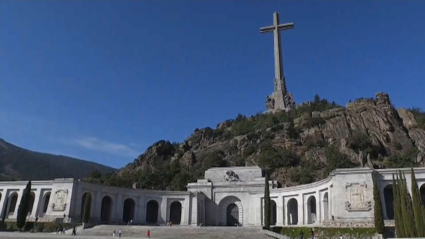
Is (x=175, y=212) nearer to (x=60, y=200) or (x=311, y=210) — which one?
(x=60, y=200)

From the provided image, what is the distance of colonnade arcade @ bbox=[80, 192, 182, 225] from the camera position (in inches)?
1777

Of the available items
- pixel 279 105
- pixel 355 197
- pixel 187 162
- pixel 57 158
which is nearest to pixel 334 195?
pixel 355 197

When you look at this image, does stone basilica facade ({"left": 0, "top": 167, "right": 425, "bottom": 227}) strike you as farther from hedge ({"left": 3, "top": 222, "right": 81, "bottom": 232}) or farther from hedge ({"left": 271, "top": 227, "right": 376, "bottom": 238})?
hedge ({"left": 3, "top": 222, "right": 81, "bottom": 232})

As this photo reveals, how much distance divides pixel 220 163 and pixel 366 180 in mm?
40000

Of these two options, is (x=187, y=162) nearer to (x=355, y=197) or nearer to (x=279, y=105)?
(x=279, y=105)

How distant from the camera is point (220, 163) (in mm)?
71375

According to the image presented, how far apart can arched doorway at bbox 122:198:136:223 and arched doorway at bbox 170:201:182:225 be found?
17.2ft

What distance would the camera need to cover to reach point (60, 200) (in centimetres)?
4012

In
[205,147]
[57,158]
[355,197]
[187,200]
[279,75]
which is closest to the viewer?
[355,197]

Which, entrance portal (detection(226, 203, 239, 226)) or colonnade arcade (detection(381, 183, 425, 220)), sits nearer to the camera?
colonnade arcade (detection(381, 183, 425, 220))

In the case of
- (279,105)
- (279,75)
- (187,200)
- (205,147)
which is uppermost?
(279,75)

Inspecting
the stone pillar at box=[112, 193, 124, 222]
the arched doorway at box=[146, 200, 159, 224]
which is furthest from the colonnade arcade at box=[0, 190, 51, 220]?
the arched doorway at box=[146, 200, 159, 224]

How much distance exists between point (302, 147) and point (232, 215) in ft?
85.2

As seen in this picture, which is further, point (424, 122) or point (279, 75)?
point (279, 75)
